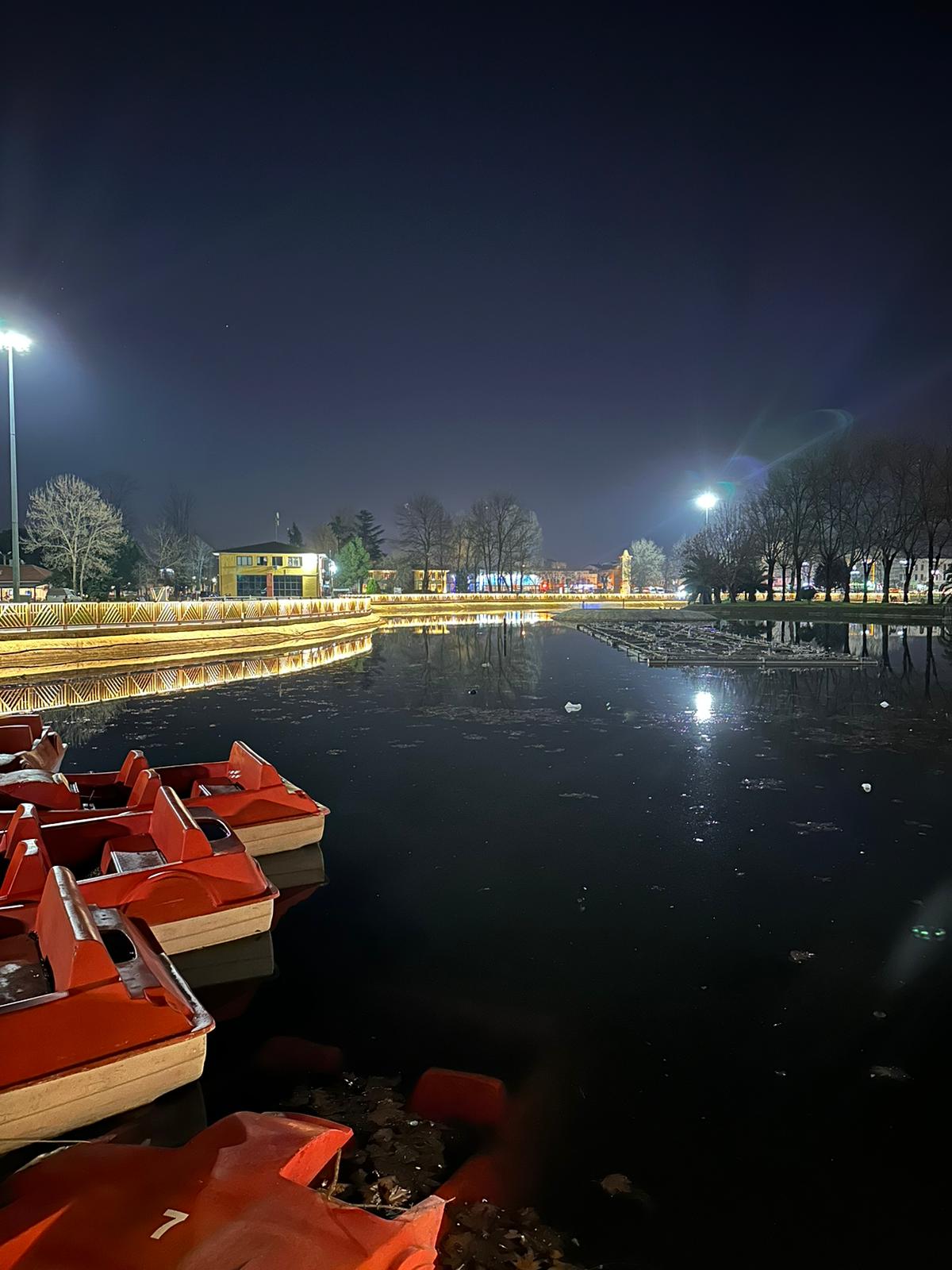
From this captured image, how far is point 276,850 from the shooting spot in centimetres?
734

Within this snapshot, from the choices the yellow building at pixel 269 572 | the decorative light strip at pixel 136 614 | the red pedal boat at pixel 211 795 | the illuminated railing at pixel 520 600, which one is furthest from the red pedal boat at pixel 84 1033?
the yellow building at pixel 269 572

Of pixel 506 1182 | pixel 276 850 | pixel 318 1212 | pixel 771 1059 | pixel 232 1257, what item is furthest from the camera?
pixel 276 850

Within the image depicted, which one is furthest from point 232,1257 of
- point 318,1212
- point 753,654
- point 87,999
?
point 753,654

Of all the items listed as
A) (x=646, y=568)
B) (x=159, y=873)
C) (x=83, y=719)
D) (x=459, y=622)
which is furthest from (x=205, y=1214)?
(x=646, y=568)

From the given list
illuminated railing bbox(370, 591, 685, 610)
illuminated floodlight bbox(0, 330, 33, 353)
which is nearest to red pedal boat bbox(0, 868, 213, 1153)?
illuminated floodlight bbox(0, 330, 33, 353)

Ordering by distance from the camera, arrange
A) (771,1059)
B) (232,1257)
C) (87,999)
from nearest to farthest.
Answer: (232,1257), (87,999), (771,1059)

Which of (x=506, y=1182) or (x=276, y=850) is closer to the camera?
(x=506, y=1182)

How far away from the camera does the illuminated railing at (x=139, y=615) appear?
80.1ft

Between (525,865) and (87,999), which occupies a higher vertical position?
(87,999)

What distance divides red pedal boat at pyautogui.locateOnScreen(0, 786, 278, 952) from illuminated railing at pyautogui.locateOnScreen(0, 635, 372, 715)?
11.7m

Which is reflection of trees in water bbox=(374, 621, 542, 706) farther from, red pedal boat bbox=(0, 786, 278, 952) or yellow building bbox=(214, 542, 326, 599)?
yellow building bbox=(214, 542, 326, 599)

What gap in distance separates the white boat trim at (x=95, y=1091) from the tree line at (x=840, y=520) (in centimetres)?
6029

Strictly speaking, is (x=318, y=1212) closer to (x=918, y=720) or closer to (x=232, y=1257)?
(x=232, y=1257)

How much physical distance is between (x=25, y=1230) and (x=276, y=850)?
16.2 ft
